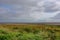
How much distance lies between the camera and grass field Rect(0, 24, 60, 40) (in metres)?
7.85

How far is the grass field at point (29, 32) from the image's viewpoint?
7852 mm

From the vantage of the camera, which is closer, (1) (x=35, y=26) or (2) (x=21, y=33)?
(2) (x=21, y=33)

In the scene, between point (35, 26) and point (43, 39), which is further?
point (35, 26)

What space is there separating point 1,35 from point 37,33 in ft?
5.13

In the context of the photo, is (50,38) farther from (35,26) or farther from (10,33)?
(10,33)

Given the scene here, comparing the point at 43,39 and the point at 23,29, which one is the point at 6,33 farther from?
the point at 43,39

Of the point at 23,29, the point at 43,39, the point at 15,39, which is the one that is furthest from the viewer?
the point at 23,29

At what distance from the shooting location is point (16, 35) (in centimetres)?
788

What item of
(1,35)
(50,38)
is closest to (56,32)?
(50,38)

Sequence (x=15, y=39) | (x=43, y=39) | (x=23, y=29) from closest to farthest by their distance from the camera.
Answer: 1. (x=15, y=39)
2. (x=43, y=39)
3. (x=23, y=29)

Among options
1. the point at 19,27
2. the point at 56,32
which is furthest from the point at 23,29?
the point at 56,32

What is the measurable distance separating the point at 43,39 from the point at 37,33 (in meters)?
0.40

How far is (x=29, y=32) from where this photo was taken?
332 inches

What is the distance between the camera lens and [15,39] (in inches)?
300
